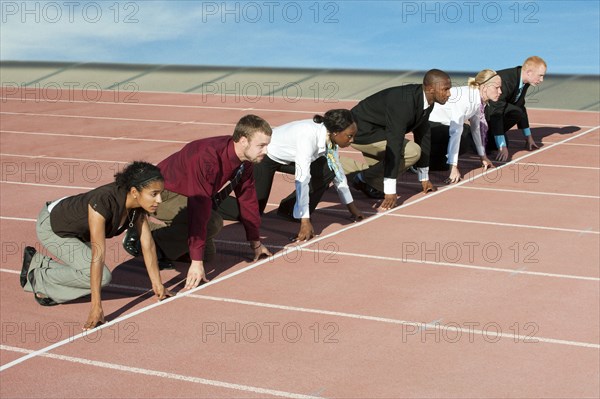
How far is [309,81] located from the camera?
20.0m

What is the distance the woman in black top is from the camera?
239 inches

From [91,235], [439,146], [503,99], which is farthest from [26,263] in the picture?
[503,99]

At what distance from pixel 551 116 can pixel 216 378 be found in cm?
1149

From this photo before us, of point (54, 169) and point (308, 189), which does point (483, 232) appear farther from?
point (54, 169)

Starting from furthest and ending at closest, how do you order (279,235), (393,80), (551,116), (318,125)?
(393,80)
(551,116)
(279,235)
(318,125)

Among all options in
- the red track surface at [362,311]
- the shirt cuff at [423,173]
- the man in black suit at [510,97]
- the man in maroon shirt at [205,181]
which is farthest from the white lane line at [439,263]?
the man in black suit at [510,97]

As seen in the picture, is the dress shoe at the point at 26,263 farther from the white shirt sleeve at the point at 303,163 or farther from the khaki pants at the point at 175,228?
the white shirt sleeve at the point at 303,163

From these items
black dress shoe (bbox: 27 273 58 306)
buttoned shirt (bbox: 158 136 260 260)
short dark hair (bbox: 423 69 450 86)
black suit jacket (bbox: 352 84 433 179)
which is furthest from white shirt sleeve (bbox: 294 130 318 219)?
black dress shoe (bbox: 27 273 58 306)

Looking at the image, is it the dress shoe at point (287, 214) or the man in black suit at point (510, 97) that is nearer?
the dress shoe at point (287, 214)

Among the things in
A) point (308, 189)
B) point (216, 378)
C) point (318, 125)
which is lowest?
point (216, 378)

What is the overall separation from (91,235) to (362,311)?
184cm

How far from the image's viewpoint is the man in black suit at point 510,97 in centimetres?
1145

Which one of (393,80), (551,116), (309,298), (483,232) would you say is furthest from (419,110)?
(393,80)

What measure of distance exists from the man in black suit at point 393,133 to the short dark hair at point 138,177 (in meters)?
3.39
